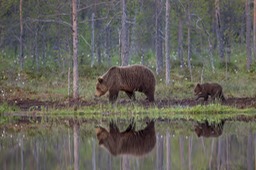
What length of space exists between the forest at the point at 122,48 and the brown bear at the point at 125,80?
1.88 meters

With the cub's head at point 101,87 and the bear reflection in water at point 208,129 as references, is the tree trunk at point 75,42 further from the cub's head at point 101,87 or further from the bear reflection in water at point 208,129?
the bear reflection in water at point 208,129

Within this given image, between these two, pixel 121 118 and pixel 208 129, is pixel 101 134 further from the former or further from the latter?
pixel 121 118

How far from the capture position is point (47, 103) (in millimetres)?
26438

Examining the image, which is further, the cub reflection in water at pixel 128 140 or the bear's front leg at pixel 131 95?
the bear's front leg at pixel 131 95

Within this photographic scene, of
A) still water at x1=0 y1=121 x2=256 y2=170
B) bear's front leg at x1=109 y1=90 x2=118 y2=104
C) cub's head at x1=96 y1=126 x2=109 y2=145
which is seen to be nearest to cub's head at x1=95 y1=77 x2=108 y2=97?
bear's front leg at x1=109 y1=90 x2=118 y2=104

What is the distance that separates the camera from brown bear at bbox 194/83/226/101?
83.1ft

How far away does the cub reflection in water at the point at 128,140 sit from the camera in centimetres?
1617

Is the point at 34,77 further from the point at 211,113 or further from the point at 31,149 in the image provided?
the point at 31,149

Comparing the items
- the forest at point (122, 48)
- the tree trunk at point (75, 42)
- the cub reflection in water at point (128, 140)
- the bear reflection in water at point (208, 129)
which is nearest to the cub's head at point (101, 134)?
the cub reflection in water at point (128, 140)

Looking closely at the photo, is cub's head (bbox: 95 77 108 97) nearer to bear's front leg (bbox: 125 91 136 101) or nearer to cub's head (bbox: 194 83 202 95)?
bear's front leg (bbox: 125 91 136 101)

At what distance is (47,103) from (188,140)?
33.8 ft

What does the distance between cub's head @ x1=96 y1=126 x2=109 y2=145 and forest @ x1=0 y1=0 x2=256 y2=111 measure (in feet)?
19.7

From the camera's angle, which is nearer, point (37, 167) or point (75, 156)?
point (37, 167)

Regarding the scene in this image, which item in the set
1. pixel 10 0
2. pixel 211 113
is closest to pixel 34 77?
pixel 10 0
